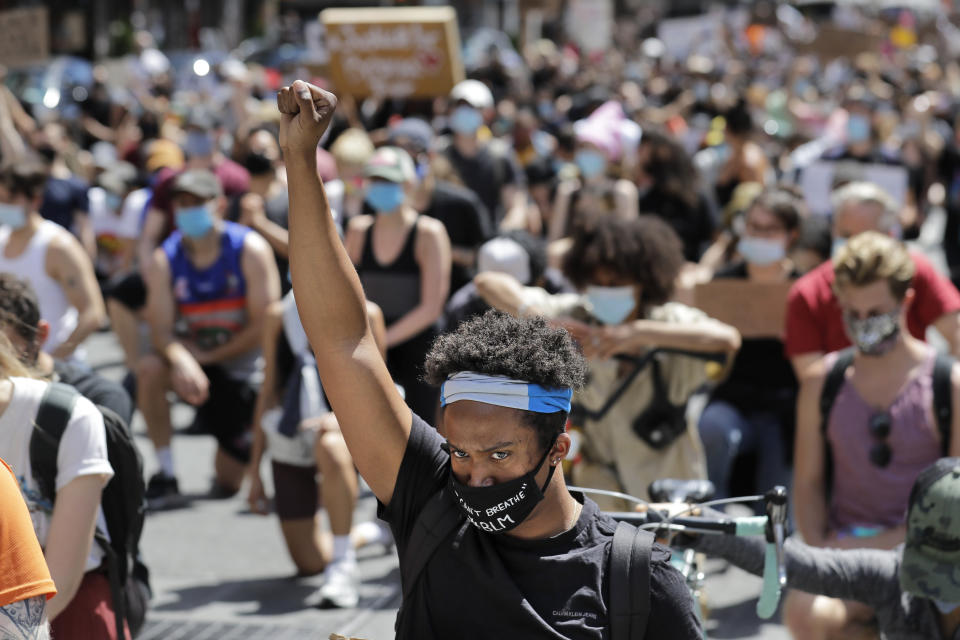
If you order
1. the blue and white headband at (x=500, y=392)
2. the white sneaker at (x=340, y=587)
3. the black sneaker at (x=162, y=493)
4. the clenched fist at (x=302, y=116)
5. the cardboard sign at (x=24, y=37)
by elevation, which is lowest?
the black sneaker at (x=162, y=493)

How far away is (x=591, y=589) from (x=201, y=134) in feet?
23.3

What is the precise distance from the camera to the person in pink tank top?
4109mm

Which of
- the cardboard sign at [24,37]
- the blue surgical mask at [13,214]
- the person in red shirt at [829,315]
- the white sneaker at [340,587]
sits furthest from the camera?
the cardboard sign at [24,37]

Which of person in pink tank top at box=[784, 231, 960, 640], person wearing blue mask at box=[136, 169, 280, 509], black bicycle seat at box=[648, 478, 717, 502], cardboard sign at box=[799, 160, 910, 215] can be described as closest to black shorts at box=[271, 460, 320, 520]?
person wearing blue mask at box=[136, 169, 280, 509]

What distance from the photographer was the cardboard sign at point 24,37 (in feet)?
35.2

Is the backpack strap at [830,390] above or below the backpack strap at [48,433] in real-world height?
below

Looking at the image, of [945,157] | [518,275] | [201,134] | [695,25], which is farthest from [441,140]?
[695,25]

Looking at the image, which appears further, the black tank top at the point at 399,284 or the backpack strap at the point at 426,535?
the black tank top at the point at 399,284

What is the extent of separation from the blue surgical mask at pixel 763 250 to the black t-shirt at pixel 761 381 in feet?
1.24

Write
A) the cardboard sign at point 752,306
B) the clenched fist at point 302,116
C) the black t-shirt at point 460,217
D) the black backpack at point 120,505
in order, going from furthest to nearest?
the black t-shirt at point 460,217 < the cardboard sign at point 752,306 < the black backpack at point 120,505 < the clenched fist at point 302,116

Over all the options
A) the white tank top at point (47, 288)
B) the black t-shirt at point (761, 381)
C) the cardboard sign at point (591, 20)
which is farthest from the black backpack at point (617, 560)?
the cardboard sign at point (591, 20)

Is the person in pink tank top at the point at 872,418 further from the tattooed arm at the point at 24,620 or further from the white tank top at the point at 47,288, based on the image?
the white tank top at the point at 47,288

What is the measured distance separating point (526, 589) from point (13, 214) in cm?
457

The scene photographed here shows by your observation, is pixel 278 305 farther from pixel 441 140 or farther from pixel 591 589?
pixel 441 140
